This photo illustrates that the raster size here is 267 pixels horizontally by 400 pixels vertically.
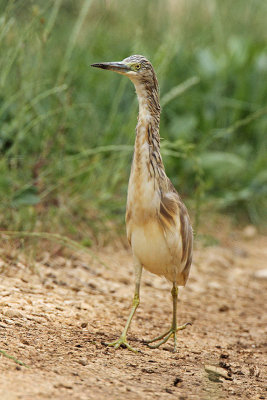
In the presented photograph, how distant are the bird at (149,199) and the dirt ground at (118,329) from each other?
290 millimetres

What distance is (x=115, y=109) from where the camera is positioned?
16.6 feet

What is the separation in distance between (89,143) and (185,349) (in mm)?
2578

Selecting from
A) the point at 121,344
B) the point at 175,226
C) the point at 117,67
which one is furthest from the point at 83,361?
the point at 117,67

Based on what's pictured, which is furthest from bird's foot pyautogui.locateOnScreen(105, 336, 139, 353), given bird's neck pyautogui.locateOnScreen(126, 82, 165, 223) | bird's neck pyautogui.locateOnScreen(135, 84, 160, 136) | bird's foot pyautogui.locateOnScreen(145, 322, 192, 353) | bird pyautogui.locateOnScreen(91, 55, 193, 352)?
bird's neck pyautogui.locateOnScreen(135, 84, 160, 136)

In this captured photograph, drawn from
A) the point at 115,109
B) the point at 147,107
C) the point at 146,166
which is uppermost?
the point at 115,109

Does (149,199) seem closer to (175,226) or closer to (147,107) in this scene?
(175,226)

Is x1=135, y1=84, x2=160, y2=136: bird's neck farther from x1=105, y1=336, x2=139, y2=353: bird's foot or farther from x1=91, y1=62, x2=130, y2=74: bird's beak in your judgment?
x1=105, y1=336, x2=139, y2=353: bird's foot

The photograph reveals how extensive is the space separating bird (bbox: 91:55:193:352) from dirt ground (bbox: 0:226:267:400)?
29cm

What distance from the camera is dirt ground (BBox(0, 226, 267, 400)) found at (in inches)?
99.7

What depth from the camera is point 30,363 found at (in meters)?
2.61

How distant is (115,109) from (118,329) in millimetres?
2148

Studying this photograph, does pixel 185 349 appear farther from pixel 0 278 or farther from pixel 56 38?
pixel 56 38

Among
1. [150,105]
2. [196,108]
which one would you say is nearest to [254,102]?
[196,108]

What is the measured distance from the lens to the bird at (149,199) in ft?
10.3
